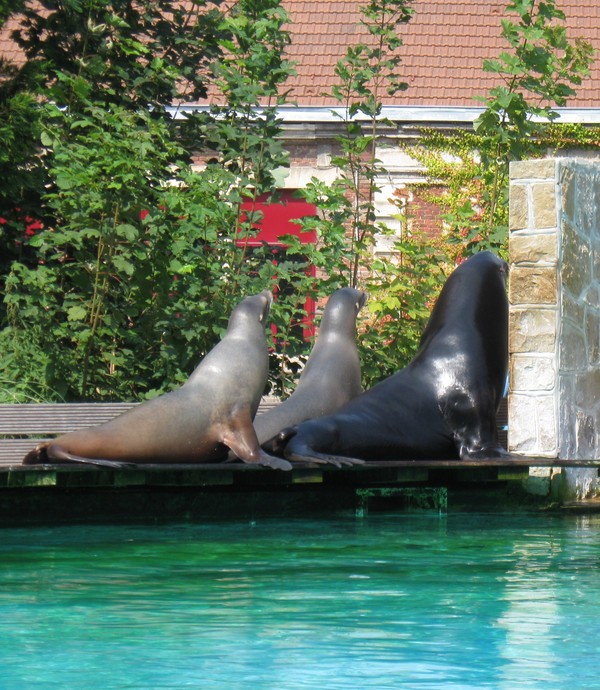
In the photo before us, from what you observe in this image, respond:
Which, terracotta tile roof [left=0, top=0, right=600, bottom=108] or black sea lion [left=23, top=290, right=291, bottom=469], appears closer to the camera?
black sea lion [left=23, top=290, right=291, bottom=469]

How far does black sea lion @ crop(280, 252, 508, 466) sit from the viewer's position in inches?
310

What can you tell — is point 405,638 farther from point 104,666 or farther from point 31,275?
point 31,275

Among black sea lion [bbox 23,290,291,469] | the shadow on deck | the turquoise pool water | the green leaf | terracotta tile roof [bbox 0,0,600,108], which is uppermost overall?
terracotta tile roof [bbox 0,0,600,108]

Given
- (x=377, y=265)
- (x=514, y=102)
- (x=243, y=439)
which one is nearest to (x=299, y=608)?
(x=243, y=439)

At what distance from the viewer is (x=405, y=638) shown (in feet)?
14.3

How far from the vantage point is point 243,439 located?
7.52 meters

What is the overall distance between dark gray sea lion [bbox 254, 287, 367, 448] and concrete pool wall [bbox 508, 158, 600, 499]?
980 mm

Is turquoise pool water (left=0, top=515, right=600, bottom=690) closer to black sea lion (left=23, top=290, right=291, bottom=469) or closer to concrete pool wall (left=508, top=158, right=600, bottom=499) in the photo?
black sea lion (left=23, top=290, right=291, bottom=469)

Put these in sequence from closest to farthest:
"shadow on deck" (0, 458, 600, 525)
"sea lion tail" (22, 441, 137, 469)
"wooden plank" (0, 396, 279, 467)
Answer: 1. "sea lion tail" (22, 441, 137, 469)
2. "shadow on deck" (0, 458, 600, 525)
3. "wooden plank" (0, 396, 279, 467)

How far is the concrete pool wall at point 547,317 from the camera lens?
821 centimetres

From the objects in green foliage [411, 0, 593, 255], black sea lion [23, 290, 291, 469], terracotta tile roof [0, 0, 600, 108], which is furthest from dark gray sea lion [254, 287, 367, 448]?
terracotta tile roof [0, 0, 600, 108]

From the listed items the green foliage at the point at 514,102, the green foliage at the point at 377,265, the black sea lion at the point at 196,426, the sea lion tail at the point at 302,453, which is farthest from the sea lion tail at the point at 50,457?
the green foliage at the point at 514,102

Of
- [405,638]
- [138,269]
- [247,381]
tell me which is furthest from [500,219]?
[405,638]

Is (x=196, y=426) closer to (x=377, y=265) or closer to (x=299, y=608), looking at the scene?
(x=299, y=608)
